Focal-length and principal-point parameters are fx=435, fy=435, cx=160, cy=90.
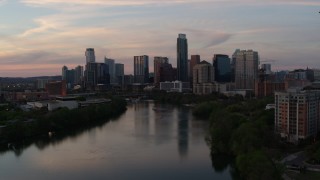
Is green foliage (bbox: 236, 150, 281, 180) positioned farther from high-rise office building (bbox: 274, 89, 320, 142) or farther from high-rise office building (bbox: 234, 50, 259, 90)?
high-rise office building (bbox: 234, 50, 259, 90)

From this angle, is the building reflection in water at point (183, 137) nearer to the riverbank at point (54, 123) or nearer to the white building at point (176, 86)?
the riverbank at point (54, 123)

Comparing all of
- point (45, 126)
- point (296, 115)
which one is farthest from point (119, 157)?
point (45, 126)

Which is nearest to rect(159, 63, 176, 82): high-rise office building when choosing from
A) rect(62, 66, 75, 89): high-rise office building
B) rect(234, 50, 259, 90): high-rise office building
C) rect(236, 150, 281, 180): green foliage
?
rect(234, 50, 259, 90): high-rise office building

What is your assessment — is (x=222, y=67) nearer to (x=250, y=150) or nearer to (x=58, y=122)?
(x=58, y=122)

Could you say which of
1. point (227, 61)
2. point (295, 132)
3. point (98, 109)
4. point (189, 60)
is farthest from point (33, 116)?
point (189, 60)

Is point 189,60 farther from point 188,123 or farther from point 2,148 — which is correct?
point 2,148

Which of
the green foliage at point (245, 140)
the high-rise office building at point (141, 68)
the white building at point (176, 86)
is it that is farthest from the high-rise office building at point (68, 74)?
the green foliage at point (245, 140)
